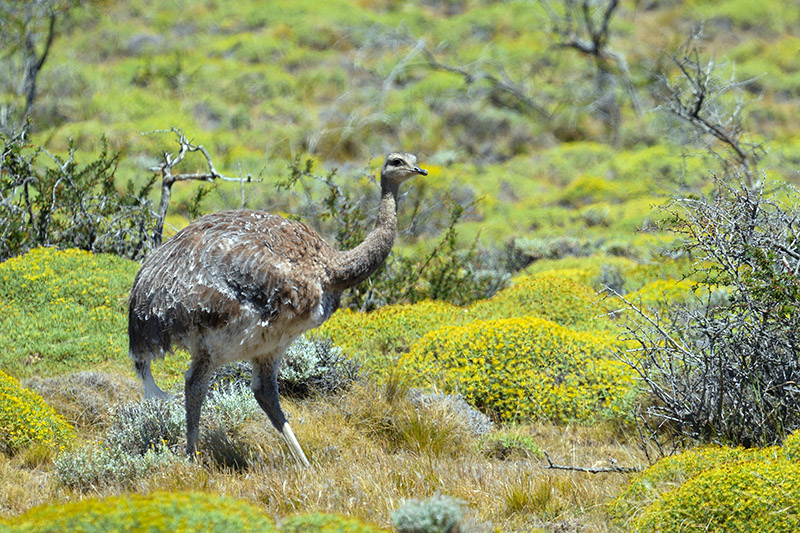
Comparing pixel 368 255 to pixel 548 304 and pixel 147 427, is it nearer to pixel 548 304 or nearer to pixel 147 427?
pixel 147 427

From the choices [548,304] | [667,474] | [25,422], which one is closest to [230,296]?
[25,422]

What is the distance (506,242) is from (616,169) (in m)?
6.91

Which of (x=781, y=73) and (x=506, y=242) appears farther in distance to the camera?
(x=781, y=73)

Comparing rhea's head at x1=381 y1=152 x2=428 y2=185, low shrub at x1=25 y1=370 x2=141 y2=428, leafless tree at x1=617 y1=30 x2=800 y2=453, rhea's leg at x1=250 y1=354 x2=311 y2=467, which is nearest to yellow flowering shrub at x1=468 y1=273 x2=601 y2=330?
leafless tree at x1=617 y1=30 x2=800 y2=453

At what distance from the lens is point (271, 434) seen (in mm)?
5250

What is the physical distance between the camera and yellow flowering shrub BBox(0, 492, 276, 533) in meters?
2.49

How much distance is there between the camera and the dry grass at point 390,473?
163 inches

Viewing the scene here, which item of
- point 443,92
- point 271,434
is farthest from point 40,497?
point 443,92

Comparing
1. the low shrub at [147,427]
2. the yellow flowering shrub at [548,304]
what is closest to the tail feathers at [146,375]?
the low shrub at [147,427]

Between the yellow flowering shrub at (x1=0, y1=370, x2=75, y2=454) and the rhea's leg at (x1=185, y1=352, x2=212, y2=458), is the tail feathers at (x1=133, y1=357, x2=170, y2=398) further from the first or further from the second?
the yellow flowering shrub at (x1=0, y1=370, x2=75, y2=454)

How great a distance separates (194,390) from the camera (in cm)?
474

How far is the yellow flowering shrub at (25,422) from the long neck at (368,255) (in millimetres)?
2072

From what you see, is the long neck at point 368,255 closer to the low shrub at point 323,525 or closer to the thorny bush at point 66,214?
the low shrub at point 323,525

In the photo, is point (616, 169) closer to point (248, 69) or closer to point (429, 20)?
point (248, 69)
